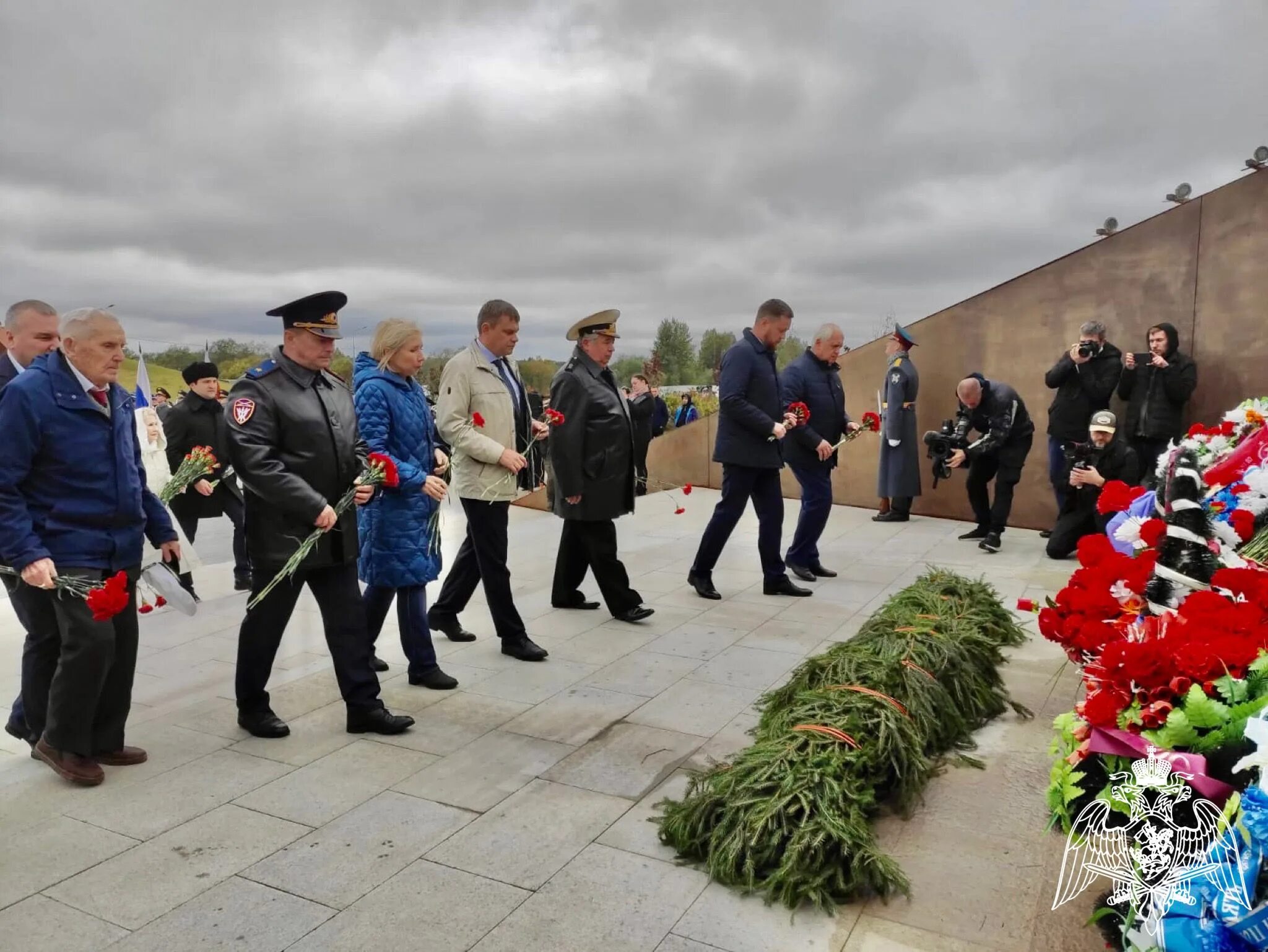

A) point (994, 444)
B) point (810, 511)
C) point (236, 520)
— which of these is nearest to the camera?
point (810, 511)

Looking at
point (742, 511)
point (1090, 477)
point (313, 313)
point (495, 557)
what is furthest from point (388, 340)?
point (1090, 477)

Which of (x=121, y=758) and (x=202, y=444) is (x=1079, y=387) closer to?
(x=202, y=444)

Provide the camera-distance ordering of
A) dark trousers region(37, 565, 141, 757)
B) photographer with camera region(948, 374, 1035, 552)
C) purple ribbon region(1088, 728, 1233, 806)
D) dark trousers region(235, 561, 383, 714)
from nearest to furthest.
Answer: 1. purple ribbon region(1088, 728, 1233, 806)
2. dark trousers region(37, 565, 141, 757)
3. dark trousers region(235, 561, 383, 714)
4. photographer with camera region(948, 374, 1035, 552)

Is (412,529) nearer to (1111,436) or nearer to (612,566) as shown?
(612,566)

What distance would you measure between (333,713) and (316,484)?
114cm

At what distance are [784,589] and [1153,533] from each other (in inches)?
144

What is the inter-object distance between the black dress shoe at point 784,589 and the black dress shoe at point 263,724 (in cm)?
355

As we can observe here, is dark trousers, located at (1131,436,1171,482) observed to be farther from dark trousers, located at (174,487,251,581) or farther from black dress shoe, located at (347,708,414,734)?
dark trousers, located at (174,487,251,581)

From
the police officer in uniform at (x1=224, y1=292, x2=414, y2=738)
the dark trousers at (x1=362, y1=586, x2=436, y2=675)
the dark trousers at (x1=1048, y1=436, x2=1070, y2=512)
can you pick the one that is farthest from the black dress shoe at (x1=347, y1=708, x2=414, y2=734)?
the dark trousers at (x1=1048, y1=436, x2=1070, y2=512)

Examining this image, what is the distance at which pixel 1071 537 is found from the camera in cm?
779

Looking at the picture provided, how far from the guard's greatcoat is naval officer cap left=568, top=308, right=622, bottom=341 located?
497 cm

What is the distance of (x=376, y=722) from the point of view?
3938 millimetres

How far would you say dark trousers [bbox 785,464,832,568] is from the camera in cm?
697

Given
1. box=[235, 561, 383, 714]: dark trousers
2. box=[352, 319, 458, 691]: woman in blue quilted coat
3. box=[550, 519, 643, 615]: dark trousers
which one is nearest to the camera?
box=[235, 561, 383, 714]: dark trousers
